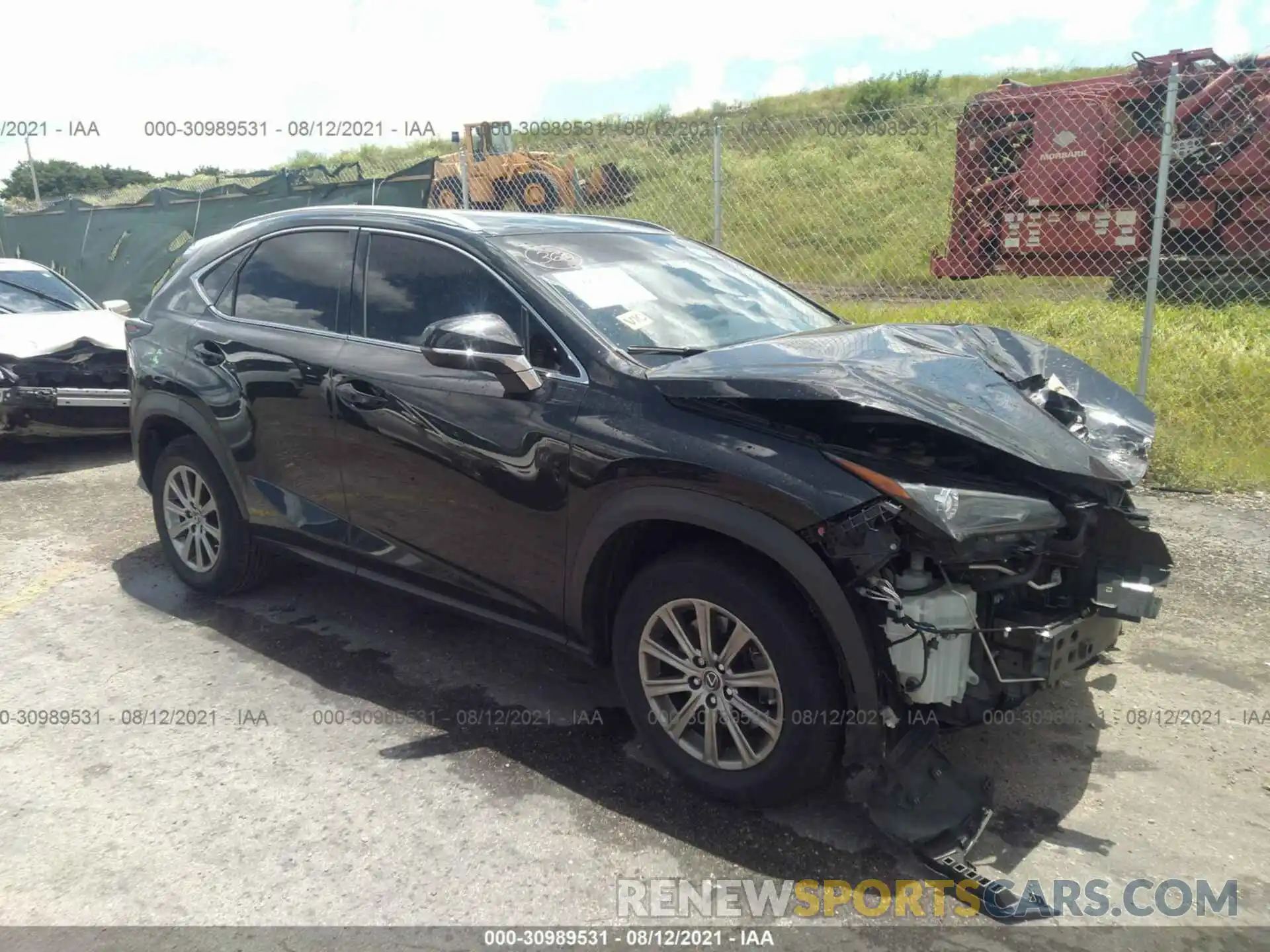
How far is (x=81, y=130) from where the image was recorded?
11.1m

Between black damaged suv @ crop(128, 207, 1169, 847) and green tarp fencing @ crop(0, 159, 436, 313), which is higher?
green tarp fencing @ crop(0, 159, 436, 313)

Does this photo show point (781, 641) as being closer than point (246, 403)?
Yes

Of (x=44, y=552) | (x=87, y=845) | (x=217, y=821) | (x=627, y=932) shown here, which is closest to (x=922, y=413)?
(x=627, y=932)

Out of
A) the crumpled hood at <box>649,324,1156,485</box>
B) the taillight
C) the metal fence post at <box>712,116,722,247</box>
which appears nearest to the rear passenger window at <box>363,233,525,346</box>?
the crumpled hood at <box>649,324,1156,485</box>

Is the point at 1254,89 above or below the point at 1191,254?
above

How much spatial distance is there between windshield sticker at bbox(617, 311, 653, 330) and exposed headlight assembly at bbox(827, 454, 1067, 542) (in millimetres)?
1026

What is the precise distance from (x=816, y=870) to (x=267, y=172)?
1486cm

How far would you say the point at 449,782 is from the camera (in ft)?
10.7

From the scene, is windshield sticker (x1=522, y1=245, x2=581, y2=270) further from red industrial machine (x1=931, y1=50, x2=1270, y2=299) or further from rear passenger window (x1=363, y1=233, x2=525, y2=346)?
red industrial machine (x1=931, y1=50, x2=1270, y2=299)

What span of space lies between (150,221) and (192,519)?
10708mm

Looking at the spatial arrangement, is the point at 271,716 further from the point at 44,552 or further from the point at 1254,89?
the point at 1254,89

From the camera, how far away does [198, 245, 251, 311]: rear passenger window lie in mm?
4602

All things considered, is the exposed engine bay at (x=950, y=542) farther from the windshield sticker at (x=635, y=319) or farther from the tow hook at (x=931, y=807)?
the windshield sticker at (x=635, y=319)

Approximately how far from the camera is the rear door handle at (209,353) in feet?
14.6
